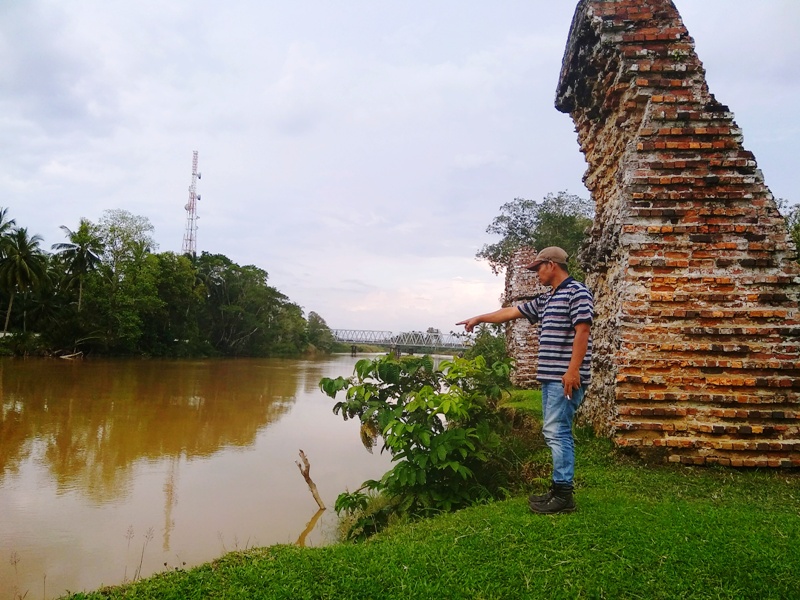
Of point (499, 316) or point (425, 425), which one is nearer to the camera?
point (499, 316)

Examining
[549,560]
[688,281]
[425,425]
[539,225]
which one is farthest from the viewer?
[539,225]

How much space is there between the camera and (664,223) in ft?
14.3

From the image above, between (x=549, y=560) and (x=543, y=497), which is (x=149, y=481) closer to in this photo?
(x=543, y=497)

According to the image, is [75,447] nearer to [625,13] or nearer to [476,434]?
[476,434]

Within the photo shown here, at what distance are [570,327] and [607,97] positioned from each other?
3.00 metres

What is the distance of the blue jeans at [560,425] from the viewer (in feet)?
10.0

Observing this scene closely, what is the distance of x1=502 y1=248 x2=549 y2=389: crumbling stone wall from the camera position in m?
10.8

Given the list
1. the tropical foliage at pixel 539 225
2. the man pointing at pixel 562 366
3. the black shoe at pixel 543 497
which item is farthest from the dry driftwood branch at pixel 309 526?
the tropical foliage at pixel 539 225

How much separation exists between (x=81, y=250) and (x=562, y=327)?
1238 inches

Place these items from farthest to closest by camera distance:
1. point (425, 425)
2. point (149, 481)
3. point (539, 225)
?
point (539, 225) < point (149, 481) < point (425, 425)

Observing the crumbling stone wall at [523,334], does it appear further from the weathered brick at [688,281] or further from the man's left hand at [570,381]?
the man's left hand at [570,381]

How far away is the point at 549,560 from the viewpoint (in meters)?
2.48

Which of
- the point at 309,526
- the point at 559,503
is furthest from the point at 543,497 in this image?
the point at 309,526

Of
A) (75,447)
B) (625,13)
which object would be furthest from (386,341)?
(625,13)
